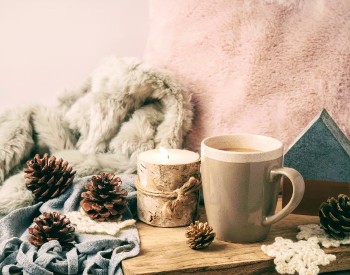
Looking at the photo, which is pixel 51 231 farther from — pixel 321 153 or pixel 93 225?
pixel 321 153

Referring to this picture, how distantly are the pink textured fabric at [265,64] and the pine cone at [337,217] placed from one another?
22 cm

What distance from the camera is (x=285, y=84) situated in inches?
37.1

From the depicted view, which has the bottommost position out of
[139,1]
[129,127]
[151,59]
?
[129,127]

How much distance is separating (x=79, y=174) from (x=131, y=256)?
26 centimetres

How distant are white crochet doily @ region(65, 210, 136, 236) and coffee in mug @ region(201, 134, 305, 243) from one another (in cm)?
14

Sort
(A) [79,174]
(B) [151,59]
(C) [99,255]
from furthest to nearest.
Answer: (B) [151,59] < (A) [79,174] < (C) [99,255]

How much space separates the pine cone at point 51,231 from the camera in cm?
70

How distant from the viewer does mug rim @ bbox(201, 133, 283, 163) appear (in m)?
0.68

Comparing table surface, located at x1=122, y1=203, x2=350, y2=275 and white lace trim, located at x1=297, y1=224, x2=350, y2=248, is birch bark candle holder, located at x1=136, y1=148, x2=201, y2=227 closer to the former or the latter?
table surface, located at x1=122, y1=203, x2=350, y2=275

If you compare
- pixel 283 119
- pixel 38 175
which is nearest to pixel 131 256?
pixel 38 175

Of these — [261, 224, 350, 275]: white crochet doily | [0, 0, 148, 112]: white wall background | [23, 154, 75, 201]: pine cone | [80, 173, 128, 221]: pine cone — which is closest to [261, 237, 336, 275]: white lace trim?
[261, 224, 350, 275]: white crochet doily

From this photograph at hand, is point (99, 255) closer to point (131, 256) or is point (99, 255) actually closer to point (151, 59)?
point (131, 256)

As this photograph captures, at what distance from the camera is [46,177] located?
2.72 ft

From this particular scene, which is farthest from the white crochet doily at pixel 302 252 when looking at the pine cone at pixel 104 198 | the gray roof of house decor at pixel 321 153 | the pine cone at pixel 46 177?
the pine cone at pixel 46 177
